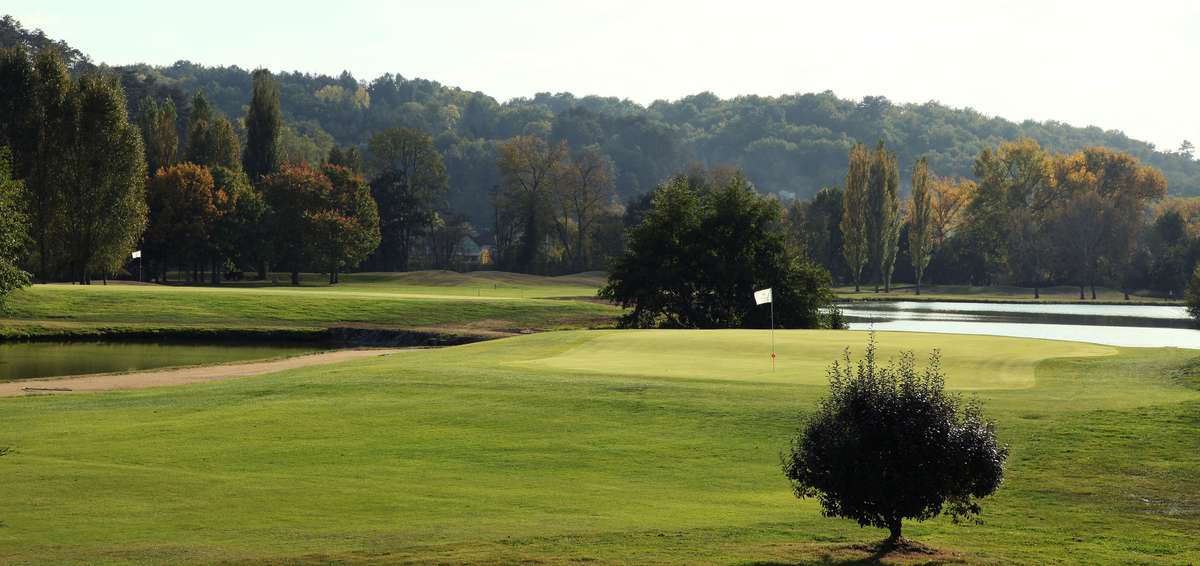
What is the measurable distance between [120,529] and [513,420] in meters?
11.0

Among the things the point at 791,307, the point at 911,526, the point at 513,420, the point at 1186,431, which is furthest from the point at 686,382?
the point at 791,307

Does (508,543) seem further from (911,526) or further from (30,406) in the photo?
(30,406)

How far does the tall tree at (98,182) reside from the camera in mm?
77375

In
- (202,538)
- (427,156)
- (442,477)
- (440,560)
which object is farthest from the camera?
(427,156)

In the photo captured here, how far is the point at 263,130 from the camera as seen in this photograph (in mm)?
118250

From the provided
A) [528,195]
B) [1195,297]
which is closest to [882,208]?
[528,195]

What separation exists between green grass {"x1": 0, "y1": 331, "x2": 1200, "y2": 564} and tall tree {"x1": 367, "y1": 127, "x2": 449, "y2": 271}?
98954 millimetres

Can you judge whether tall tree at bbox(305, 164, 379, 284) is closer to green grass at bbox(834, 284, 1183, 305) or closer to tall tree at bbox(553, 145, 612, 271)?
tall tree at bbox(553, 145, 612, 271)

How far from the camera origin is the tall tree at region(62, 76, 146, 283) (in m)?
77.4

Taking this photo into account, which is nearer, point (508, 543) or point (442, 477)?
point (508, 543)

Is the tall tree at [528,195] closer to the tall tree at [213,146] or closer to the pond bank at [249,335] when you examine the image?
the tall tree at [213,146]

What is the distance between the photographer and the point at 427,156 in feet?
478

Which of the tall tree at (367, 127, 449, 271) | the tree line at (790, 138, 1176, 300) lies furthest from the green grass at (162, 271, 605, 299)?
the tree line at (790, 138, 1176, 300)

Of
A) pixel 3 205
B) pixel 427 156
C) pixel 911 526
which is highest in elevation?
pixel 427 156
